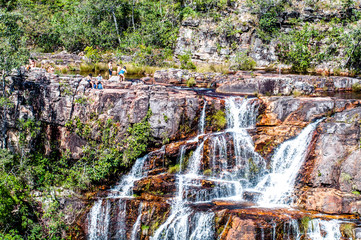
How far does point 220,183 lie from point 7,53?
11096 mm

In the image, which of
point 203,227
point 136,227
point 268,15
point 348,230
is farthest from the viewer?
point 268,15

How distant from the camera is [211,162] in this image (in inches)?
610

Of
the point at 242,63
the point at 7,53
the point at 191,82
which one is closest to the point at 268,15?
the point at 242,63

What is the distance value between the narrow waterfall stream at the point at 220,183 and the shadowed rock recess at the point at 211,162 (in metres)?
→ 0.04

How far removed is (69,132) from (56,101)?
1676 mm

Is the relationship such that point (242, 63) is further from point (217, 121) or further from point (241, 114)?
point (217, 121)

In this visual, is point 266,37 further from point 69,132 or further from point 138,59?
point 69,132

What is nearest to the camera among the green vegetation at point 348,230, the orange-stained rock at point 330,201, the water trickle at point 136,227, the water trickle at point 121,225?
the green vegetation at point 348,230

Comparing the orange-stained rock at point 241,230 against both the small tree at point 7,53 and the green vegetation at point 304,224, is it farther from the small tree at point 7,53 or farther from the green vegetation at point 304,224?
the small tree at point 7,53

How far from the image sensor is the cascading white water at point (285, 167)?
14031mm

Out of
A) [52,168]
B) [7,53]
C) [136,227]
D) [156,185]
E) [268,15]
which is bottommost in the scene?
[136,227]

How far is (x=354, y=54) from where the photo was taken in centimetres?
2761

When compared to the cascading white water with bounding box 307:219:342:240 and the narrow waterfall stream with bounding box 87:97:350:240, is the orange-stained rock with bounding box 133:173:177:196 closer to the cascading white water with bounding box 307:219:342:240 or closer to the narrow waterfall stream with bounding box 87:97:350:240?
the narrow waterfall stream with bounding box 87:97:350:240

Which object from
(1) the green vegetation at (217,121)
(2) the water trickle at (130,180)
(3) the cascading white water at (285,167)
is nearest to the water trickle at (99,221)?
(2) the water trickle at (130,180)
